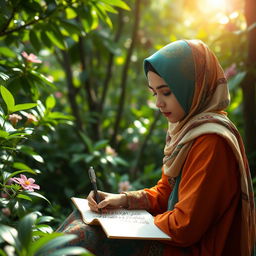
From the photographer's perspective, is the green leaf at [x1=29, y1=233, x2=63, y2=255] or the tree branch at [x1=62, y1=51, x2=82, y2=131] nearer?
the green leaf at [x1=29, y1=233, x2=63, y2=255]

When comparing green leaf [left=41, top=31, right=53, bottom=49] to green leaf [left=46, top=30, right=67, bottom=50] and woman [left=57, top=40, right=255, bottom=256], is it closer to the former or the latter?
green leaf [left=46, top=30, right=67, bottom=50]

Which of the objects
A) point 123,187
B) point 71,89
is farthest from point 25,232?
point 71,89

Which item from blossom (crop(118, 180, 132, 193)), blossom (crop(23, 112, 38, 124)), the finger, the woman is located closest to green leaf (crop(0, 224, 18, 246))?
the woman

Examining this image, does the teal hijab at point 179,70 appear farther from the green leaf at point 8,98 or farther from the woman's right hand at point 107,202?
the green leaf at point 8,98

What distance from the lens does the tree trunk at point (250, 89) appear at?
272 cm

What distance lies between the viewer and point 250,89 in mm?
2844

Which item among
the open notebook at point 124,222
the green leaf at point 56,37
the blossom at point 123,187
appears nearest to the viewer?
the open notebook at point 124,222

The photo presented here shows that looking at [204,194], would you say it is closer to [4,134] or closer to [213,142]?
[213,142]

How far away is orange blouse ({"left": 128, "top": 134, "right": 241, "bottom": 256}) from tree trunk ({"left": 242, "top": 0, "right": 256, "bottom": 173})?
53.0 inches

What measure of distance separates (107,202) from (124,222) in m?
0.15

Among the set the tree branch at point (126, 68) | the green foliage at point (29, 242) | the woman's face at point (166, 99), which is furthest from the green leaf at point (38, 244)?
the tree branch at point (126, 68)

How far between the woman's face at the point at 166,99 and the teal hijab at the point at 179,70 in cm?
3

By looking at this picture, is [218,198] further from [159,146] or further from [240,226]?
[159,146]

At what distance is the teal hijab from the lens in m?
1.64
